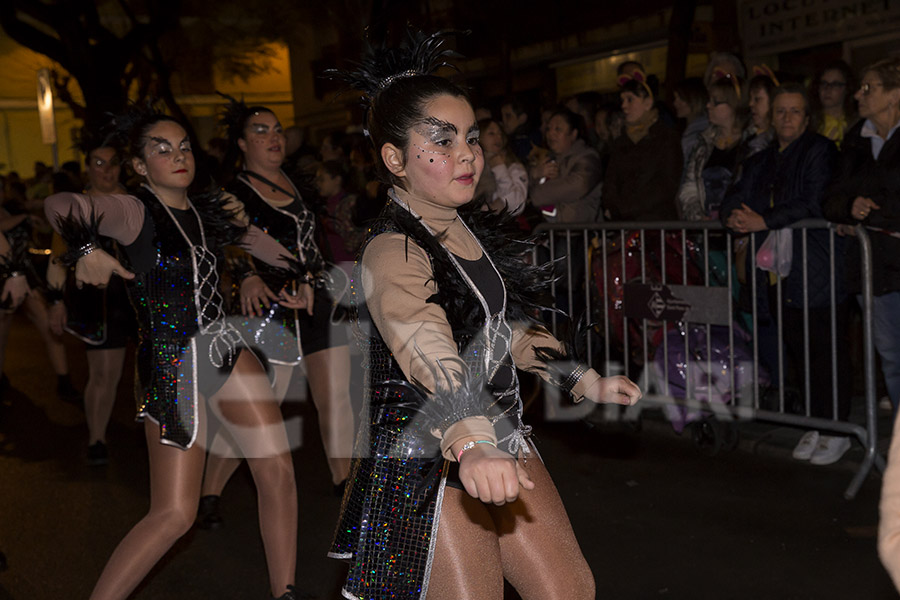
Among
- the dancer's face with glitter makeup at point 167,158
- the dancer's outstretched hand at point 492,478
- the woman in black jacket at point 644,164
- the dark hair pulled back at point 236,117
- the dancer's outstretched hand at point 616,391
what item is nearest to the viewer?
the dancer's outstretched hand at point 492,478

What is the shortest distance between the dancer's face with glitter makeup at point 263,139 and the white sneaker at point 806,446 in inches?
138

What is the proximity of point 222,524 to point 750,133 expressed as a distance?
4.31 m

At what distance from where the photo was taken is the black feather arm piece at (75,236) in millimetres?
3740

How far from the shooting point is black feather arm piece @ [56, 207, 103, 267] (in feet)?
12.3

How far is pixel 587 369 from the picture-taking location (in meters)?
2.87

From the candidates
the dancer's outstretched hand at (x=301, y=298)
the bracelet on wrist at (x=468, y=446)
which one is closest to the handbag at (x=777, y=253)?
the dancer's outstretched hand at (x=301, y=298)

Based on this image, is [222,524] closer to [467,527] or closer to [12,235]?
[467,527]

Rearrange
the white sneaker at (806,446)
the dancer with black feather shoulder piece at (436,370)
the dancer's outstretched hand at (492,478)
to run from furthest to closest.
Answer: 1. the white sneaker at (806,446)
2. the dancer with black feather shoulder piece at (436,370)
3. the dancer's outstretched hand at (492,478)

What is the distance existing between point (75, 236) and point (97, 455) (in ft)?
11.7

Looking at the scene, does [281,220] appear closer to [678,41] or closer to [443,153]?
[443,153]

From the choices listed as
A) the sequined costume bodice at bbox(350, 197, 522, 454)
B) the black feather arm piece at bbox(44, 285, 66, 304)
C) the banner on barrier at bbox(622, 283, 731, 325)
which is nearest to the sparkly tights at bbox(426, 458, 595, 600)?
the sequined costume bodice at bbox(350, 197, 522, 454)

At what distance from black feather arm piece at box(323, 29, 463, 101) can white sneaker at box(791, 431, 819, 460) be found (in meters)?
A: 4.20

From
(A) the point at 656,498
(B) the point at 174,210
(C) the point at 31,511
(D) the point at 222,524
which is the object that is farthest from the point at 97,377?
(A) the point at 656,498

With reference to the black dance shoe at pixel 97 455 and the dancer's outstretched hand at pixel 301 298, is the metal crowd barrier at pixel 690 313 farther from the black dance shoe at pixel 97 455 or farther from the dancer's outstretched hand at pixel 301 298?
the black dance shoe at pixel 97 455
